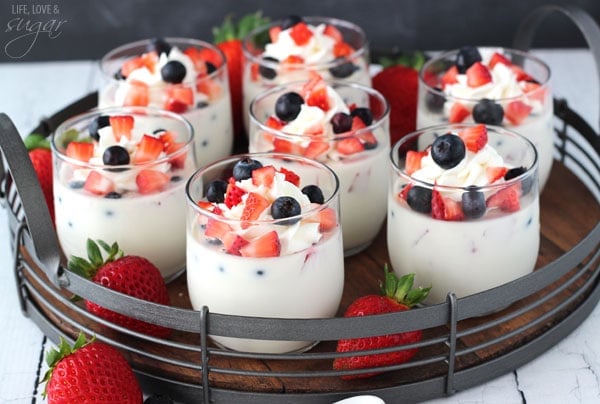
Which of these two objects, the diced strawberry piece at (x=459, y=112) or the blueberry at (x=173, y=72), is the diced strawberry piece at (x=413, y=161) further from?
the blueberry at (x=173, y=72)

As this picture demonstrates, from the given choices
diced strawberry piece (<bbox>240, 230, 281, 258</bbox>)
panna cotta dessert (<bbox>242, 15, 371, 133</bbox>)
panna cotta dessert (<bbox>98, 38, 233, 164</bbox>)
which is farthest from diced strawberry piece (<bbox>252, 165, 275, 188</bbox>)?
panna cotta dessert (<bbox>242, 15, 371, 133</bbox>)

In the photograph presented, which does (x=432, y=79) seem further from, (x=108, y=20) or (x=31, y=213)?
(x=108, y=20)

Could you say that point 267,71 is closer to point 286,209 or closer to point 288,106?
point 288,106

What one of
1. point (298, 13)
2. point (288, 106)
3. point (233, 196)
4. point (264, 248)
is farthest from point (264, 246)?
point (298, 13)

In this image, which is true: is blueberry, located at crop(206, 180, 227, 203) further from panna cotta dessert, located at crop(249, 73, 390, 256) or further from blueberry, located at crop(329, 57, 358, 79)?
blueberry, located at crop(329, 57, 358, 79)

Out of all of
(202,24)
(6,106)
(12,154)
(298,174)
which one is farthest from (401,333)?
(202,24)
